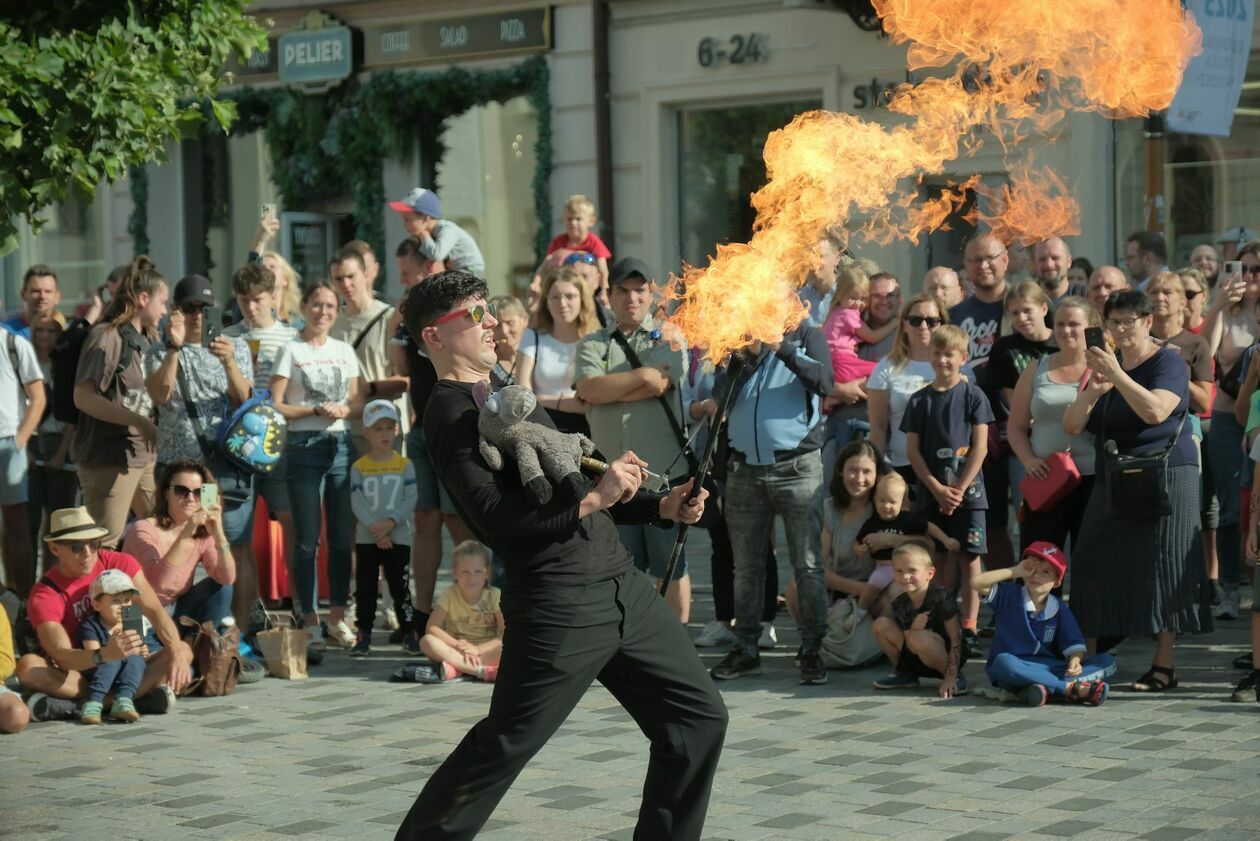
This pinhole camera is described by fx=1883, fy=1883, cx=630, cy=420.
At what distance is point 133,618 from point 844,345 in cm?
435

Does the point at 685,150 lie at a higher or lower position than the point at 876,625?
higher

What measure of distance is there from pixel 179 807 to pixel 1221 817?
3726 mm

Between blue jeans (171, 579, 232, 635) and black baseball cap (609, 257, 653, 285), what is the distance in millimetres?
2549

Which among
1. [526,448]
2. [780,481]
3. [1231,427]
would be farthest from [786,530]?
[526,448]

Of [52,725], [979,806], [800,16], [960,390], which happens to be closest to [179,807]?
[52,725]

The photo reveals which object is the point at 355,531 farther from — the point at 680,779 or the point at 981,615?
the point at 680,779

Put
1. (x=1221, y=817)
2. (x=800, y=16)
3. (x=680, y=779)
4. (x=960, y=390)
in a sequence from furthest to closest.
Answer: (x=800, y=16), (x=960, y=390), (x=1221, y=817), (x=680, y=779)

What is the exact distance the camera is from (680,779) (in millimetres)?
5402

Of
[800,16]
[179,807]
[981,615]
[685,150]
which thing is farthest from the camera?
[685,150]

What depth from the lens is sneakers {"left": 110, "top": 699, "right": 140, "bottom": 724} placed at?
870cm

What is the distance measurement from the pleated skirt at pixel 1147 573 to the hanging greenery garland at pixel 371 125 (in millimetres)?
10943

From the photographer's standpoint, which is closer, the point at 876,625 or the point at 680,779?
the point at 680,779

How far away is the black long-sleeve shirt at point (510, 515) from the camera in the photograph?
527 centimetres

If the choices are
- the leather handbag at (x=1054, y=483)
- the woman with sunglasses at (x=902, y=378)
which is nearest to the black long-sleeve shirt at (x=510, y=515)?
the leather handbag at (x=1054, y=483)
